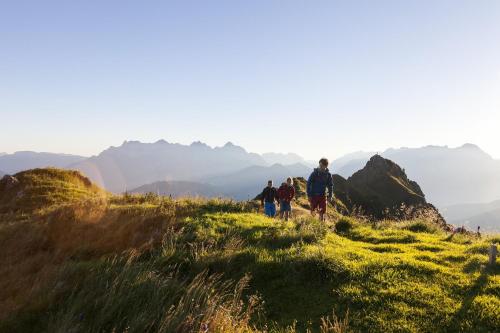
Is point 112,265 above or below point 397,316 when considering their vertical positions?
above

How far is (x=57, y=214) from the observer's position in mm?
12688

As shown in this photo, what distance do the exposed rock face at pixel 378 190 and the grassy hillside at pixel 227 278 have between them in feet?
163

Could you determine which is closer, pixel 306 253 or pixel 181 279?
pixel 181 279

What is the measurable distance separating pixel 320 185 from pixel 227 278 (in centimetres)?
842

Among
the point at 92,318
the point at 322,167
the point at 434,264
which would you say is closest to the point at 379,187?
the point at 322,167

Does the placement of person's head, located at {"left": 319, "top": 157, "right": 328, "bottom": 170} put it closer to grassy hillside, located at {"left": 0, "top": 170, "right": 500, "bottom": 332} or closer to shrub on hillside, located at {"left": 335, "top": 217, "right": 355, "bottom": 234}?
shrub on hillside, located at {"left": 335, "top": 217, "right": 355, "bottom": 234}

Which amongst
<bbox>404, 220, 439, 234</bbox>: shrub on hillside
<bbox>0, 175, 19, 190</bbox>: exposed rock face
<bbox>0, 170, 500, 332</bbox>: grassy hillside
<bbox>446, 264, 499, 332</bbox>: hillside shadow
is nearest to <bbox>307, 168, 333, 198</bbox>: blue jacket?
<bbox>0, 170, 500, 332</bbox>: grassy hillside

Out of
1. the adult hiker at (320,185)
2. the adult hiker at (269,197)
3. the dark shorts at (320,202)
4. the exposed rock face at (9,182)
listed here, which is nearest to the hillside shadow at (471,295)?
the adult hiker at (320,185)

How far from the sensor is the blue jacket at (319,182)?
15914 millimetres

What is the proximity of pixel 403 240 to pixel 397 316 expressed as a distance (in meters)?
7.33

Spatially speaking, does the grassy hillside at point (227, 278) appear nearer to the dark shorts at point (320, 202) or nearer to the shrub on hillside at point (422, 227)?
the shrub on hillside at point (422, 227)

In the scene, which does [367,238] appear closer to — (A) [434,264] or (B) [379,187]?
(A) [434,264]

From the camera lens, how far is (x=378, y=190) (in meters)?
83.2

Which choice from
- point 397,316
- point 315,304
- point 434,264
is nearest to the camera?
point 397,316
